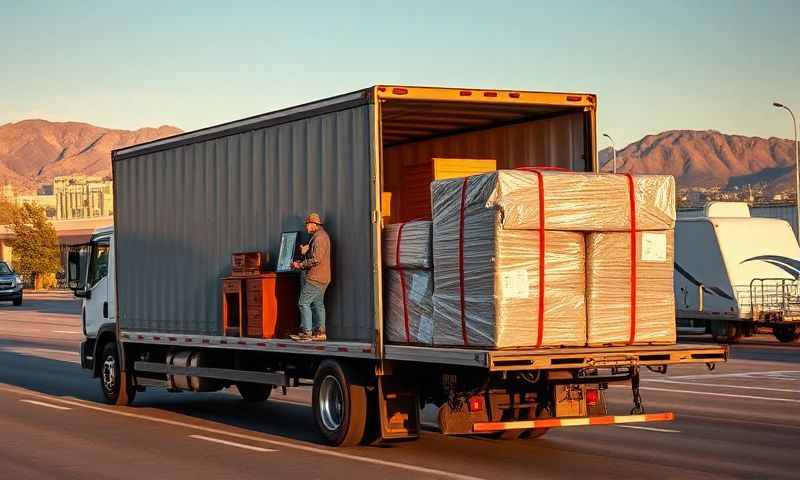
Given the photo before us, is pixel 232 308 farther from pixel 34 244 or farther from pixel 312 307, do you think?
pixel 34 244

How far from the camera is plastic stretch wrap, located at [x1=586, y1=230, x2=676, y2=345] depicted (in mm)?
12594

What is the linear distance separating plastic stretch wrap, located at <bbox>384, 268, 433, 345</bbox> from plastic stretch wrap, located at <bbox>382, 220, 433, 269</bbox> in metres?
0.09

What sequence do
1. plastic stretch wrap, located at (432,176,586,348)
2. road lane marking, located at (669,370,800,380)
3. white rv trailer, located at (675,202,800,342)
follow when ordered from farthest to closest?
1. white rv trailer, located at (675,202,800,342)
2. road lane marking, located at (669,370,800,380)
3. plastic stretch wrap, located at (432,176,586,348)

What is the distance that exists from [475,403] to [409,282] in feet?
4.43

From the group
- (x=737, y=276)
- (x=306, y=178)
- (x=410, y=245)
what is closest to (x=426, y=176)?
(x=306, y=178)

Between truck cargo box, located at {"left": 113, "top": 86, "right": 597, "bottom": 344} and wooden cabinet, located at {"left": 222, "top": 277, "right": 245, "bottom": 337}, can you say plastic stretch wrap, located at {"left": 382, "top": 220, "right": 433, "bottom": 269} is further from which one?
wooden cabinet, located at {"left": 222, "top": 277, "right": 245, "bottom": 337}

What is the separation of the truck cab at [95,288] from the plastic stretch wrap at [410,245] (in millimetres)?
7278

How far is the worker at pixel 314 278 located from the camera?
14031 millimetres

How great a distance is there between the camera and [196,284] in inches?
677

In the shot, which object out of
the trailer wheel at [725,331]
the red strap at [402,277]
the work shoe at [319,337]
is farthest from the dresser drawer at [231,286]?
the trailer wheel at [725,331]

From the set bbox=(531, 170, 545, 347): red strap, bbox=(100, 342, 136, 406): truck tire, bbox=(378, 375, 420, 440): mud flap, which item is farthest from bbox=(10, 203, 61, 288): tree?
bbox=(531, 170, 545, 347): red strap

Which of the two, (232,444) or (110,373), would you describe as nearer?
(232,444)

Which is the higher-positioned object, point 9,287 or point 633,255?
point 633,255

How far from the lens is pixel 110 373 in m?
19.4
